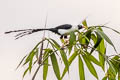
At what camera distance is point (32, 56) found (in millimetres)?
1113

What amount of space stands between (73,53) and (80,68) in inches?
3.3

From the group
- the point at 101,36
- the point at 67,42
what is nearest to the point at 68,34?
the point at 67,42

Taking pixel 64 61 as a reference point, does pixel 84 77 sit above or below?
below

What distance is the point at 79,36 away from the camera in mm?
1145

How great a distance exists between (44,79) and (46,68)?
2.2 inches

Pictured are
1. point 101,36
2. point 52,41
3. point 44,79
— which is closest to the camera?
point 101,36

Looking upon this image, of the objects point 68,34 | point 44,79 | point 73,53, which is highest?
point 68,34

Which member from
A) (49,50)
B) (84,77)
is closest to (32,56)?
(49,50)

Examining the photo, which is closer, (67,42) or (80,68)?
(67,42)

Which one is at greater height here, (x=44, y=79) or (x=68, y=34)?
(x=68, y=34)

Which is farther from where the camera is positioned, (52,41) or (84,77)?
(84,77)

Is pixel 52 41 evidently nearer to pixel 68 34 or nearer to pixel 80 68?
pixel 68 34

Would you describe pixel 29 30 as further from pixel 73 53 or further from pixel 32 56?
pixel 73 53

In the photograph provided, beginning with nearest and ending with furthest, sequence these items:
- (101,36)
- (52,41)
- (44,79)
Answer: (101,36) < (52,41) < (44,79)
